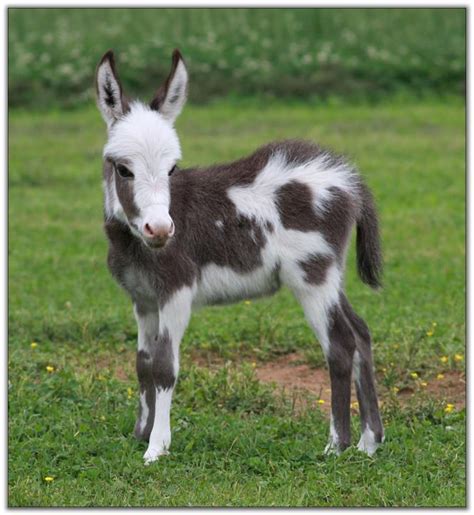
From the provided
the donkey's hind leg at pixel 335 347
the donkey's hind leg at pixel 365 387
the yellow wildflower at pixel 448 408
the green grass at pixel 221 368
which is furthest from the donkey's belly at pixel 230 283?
the yellow wildflower at pixel 448 408

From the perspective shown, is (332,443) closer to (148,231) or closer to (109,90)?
(148,231)

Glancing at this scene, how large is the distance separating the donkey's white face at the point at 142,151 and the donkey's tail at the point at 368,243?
1426 millimetres

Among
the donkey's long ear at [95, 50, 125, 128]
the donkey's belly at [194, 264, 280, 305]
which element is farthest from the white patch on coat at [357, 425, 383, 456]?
the donkey's long ear at [95, 50, 125, 128]

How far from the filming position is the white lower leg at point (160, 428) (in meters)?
6.99

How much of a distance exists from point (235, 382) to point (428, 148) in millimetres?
9015

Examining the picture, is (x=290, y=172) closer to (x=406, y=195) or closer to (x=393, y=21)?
(x=406, y=195)

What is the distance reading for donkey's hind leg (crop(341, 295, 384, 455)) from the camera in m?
7.30

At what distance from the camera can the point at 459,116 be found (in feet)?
60.1

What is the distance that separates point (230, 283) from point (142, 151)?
3.50ft

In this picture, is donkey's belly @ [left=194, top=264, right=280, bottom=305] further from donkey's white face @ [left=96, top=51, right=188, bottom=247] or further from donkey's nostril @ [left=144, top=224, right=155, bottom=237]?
donkey's nostril @ [left=144, top=224, right=155, bottom=237]

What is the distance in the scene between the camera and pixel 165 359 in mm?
6984

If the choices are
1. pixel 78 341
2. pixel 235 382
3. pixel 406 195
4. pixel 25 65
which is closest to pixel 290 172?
pixel 235 382

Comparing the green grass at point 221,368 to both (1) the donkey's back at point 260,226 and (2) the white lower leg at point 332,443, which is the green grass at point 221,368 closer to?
(2) the white lower leg at point 332,443

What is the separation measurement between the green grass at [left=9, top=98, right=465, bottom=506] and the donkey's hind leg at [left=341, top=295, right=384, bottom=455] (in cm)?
13
